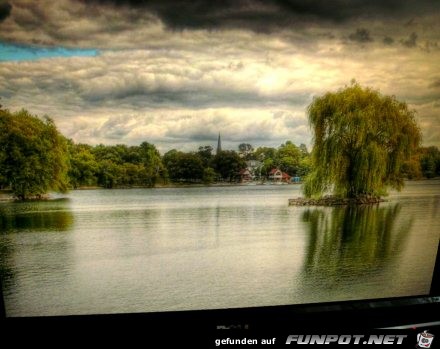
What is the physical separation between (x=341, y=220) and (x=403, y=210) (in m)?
0.65

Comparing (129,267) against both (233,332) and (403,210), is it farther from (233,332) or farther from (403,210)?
(403,210)

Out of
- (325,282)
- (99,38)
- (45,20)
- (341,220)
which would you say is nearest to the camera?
(45,20)

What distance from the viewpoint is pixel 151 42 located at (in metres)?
3.45

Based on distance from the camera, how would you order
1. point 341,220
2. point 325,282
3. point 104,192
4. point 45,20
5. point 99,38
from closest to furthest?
point 45,20
point 99,38
point 104,192
point 325,282
point 341,220

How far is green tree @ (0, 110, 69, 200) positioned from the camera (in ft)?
11.1

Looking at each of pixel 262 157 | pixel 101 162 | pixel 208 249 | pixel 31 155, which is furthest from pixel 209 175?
pixel 31 155

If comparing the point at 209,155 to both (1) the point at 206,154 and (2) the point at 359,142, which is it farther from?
(2) the point at 359,142

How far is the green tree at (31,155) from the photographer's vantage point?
3396mm

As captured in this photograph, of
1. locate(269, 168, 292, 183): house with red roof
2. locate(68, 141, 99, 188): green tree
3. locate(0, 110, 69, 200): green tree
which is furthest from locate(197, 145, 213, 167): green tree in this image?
locate(0, 110, 69, 200): green tree

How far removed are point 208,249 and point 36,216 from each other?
1.55 metres

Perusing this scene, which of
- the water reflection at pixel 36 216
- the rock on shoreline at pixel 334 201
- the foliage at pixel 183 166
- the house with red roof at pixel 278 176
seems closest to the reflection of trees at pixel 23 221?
the water reflection at pixel 36 216

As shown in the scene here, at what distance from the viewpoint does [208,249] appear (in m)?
4.14

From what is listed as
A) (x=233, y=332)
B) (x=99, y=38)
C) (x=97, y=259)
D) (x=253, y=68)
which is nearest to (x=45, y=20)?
(x=99, y=38)

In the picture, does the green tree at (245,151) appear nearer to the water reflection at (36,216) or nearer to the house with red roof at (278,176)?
the house with red roof at (278,176)
